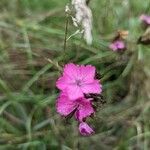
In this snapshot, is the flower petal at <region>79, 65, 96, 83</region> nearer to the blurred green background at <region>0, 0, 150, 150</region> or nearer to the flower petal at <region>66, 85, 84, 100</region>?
the flower petal at <region>66, 85, 84, 100</region>

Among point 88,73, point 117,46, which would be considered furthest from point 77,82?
point 117,46

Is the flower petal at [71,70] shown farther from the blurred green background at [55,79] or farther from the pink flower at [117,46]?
the pink flower at [117,46]

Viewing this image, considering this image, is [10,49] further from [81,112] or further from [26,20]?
[81,112]

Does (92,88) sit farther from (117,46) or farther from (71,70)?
(117,46)

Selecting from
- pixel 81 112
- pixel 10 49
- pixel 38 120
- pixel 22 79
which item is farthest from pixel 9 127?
pixel 81 112

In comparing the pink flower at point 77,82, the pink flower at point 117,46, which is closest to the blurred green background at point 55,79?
the pink flower at point 117,46

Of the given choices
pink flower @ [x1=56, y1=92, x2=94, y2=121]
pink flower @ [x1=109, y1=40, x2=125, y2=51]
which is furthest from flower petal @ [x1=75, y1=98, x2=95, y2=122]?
pink flower @ [x1=109, y1=40, x2=125, y2=51]
